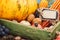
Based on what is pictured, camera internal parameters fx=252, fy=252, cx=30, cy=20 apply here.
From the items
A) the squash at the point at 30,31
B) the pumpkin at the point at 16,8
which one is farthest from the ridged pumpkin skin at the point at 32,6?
the squash at the point at 30,31

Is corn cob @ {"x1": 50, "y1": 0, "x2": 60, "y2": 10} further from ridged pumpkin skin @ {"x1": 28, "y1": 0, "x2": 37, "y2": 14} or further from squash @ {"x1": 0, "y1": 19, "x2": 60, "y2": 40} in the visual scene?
squash @ {"x1": 0, "y1": 19, "x2": 60, "y2": 40}

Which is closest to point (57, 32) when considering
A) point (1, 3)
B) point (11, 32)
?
point (11, 32)

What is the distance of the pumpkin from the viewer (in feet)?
6.95

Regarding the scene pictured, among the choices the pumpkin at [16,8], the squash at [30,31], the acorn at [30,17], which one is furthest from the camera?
the acorn at [30,17]

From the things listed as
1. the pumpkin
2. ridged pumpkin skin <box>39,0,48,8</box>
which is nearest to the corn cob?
ridged pumpkin skin <box>39,0,48,8</box>

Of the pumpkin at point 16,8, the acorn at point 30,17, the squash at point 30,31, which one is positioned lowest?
the squash at point 30,31

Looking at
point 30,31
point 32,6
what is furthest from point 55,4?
point 30,31

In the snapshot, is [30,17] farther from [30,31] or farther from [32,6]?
[30,31]

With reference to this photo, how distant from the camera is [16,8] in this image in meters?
2.15

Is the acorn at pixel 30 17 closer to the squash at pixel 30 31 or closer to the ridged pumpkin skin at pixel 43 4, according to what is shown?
the ridged pumpkin skin at pixel 43 4

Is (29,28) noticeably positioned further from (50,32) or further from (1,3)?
(1,3)

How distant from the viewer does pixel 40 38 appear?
75.7 inches

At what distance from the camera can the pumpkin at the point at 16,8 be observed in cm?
212

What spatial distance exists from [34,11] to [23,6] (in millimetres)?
150
